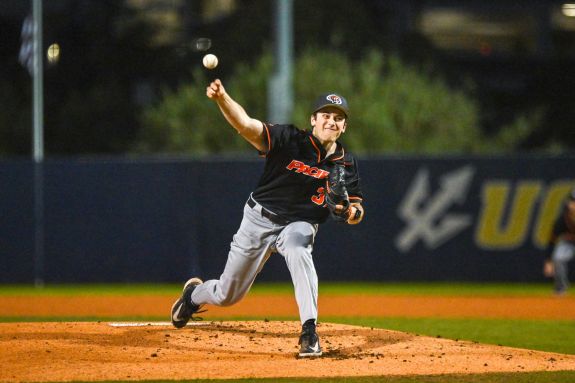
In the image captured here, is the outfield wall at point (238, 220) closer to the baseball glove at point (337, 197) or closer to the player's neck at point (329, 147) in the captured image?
the player's neck at point (329, 147)

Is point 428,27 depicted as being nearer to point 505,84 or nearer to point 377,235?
point 505,84

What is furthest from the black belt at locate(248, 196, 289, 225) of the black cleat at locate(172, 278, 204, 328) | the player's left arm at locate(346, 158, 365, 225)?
the black cleat at locate(172, 278, 204, 328)

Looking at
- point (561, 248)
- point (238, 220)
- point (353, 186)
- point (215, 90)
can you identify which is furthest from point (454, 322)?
point (238, 220)

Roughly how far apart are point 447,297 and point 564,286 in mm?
1600

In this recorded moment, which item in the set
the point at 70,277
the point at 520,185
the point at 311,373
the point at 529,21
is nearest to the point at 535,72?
the point at 529,21

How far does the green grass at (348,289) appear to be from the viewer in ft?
46.6

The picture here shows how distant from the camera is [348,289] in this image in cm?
1468

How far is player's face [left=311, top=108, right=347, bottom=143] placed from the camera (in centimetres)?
708

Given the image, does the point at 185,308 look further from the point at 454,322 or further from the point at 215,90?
the point at 454,322

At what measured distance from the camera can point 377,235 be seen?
15.2 metres

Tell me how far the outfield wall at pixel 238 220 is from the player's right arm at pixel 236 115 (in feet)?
26.9

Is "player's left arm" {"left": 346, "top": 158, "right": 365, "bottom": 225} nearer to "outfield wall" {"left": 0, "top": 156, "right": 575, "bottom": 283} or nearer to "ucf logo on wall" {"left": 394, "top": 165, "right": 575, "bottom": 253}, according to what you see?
"outfield wall" {"left": 0, "top": 156, "right": 575, "bottom": 283}

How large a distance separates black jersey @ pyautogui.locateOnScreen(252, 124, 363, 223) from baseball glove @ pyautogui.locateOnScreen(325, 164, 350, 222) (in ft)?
0.30

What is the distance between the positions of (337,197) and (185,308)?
5.36 ft
